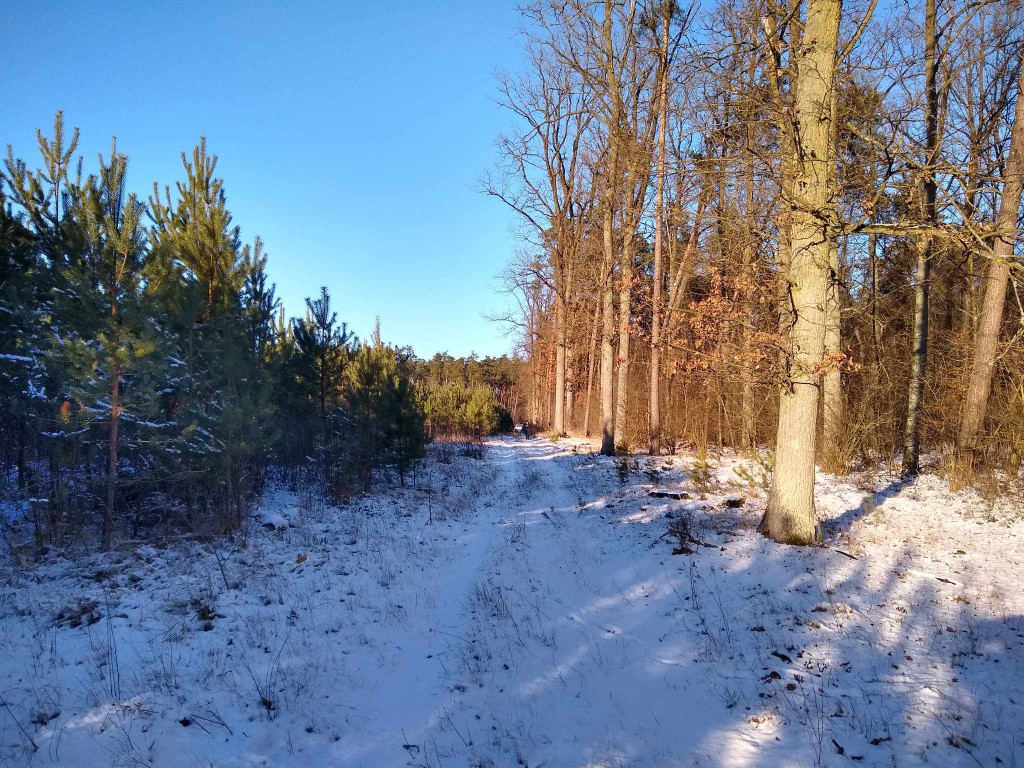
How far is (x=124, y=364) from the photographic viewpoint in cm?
722

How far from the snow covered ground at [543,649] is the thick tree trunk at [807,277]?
2.28 ft

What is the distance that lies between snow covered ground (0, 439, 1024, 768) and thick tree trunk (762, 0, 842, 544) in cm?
69

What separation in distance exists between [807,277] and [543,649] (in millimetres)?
5562

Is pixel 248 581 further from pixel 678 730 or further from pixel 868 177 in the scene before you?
pixel 868 177

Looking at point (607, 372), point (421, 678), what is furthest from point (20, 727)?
point (607, 372)

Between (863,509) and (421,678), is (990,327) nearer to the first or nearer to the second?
(863,509)

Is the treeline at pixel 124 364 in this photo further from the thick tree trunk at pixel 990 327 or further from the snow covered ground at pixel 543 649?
the thick tree trunk at pixel 990 327

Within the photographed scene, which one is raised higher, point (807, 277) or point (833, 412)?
point (807, 277)

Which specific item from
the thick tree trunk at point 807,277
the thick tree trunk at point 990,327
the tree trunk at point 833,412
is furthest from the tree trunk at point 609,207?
the thick tree trunk at point 807,277

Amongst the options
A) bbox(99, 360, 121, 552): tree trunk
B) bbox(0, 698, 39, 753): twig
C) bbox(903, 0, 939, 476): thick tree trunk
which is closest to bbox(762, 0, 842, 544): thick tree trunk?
bbox(903, 0, 939, 476): thick tree trunk

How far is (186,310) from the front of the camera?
863 cm

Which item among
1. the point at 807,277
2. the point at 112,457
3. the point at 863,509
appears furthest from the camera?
the point at 863,509

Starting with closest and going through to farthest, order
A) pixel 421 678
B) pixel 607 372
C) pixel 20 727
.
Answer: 1. pixel 20 727
2. pixel 421 678
3. pixel 607 372

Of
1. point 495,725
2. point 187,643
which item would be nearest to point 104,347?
point 187,643
